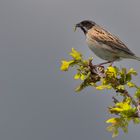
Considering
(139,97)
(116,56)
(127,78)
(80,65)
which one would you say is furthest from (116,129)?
(116,56)

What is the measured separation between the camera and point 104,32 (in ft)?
55.8

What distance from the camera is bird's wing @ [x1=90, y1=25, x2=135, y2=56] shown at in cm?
1431

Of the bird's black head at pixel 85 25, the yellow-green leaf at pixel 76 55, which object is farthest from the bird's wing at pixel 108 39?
the yellow-green leaf at pixel 76 55

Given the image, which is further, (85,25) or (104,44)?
(85,25)

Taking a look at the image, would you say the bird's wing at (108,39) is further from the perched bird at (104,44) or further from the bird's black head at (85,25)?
the bird's black head at (85,25)

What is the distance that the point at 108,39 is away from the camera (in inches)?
632

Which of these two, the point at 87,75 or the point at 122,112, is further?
the point at 87,75

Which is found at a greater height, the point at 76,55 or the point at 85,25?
the point at 85,25

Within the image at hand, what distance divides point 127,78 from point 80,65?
129 cm

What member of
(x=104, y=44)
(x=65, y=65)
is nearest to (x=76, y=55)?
(x=65, y=65)

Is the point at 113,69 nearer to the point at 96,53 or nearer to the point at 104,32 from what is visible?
the point at 96,53

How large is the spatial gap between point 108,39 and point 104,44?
0.41 meters

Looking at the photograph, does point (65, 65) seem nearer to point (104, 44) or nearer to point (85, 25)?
point (104, 44)

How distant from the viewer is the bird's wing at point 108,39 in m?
14.3
